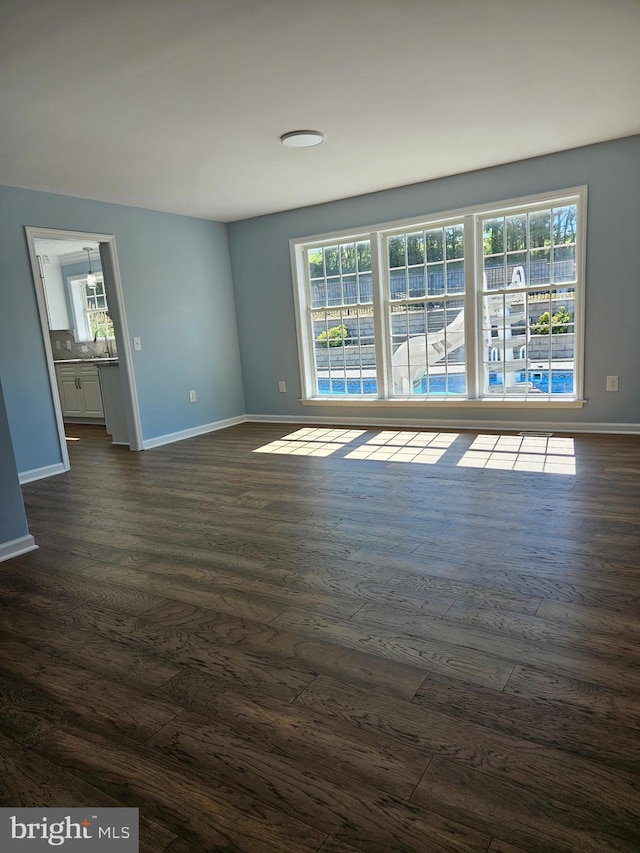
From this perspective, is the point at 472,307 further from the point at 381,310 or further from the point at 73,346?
the point at 73,346

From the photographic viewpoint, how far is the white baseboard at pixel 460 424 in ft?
15.9

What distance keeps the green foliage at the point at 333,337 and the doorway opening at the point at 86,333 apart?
2.15m

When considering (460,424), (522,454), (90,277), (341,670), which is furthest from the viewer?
(90,277)

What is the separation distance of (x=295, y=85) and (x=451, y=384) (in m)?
3.31

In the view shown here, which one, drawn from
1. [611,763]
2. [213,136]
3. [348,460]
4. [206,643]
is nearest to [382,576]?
[206,643]

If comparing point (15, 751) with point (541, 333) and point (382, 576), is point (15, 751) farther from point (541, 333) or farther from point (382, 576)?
point (541, 333)

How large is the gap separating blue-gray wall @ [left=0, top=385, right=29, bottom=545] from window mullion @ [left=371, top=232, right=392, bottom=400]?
3.88m

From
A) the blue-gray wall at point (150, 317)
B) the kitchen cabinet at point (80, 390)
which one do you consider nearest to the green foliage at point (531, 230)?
the blue-gray wall at point (150, 317)

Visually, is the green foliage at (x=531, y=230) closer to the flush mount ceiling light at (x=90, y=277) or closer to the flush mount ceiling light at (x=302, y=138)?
the flush mount ceiling light at (x=302, y=138)

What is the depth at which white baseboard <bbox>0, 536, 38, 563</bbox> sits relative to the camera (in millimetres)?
2900

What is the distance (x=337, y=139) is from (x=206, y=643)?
349 cm

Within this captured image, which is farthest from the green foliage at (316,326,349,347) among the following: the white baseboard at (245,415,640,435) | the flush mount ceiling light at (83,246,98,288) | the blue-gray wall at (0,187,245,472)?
the flush mount ceiling light at (83,246,98,288)

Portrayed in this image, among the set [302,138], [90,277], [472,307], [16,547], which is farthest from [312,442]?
[90,277]

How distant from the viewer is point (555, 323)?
497cm
